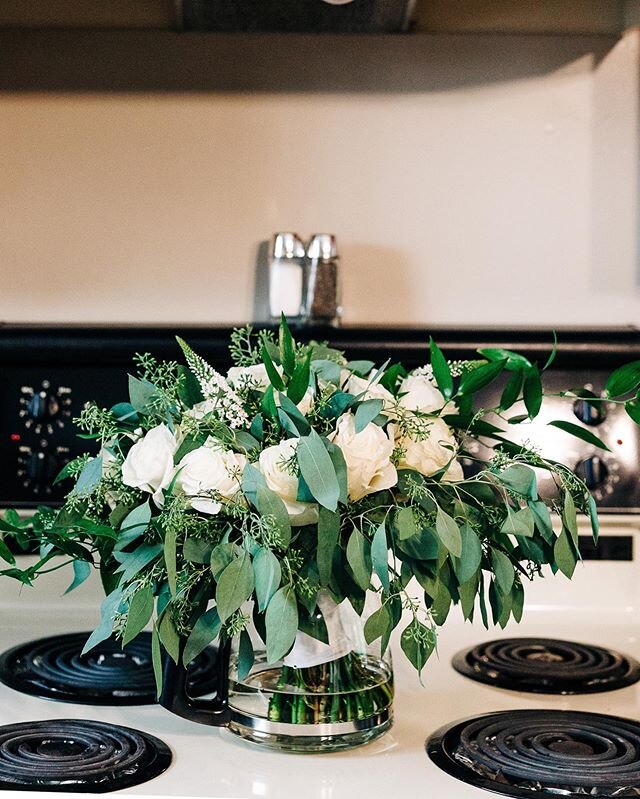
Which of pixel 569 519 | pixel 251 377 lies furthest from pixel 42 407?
pixel 569 519

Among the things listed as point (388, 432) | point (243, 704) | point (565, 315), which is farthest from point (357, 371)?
point (565, 315)

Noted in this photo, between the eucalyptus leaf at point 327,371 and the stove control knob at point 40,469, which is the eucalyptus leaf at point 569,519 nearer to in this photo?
the eucalyptus leaf at point 327,371

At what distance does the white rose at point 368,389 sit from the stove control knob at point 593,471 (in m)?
0.53

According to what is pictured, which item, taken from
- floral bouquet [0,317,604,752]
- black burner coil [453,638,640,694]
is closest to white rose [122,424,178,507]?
floral bouquet [0,317,604,752]

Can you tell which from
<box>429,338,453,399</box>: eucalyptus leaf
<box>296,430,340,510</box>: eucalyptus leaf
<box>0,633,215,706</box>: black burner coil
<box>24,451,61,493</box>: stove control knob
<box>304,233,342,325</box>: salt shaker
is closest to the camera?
<box>296,430,340,510</box>: eucalyptus leaf

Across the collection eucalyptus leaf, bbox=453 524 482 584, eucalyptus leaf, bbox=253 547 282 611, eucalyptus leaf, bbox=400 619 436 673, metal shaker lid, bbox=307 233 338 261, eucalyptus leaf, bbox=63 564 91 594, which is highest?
metal shaker lid, bbox=307 233 338 261

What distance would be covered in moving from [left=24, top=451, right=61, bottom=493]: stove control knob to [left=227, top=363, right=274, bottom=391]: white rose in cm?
51

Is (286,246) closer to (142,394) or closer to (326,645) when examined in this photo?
(142,394)

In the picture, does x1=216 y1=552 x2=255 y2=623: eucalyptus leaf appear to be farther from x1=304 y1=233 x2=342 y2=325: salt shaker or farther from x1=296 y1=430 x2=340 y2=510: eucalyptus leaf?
x1=304 y1=233 x2=342 y2=325: salt shaker

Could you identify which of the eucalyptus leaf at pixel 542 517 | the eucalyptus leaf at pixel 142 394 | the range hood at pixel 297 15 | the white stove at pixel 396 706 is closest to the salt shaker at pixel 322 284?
the range hood at pixel 297 15

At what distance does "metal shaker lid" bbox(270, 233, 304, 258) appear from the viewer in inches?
58.5

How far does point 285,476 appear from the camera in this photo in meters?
0.82

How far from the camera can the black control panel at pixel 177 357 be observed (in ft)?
4.46

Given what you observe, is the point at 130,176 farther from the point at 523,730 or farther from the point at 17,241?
the point at 523,730
